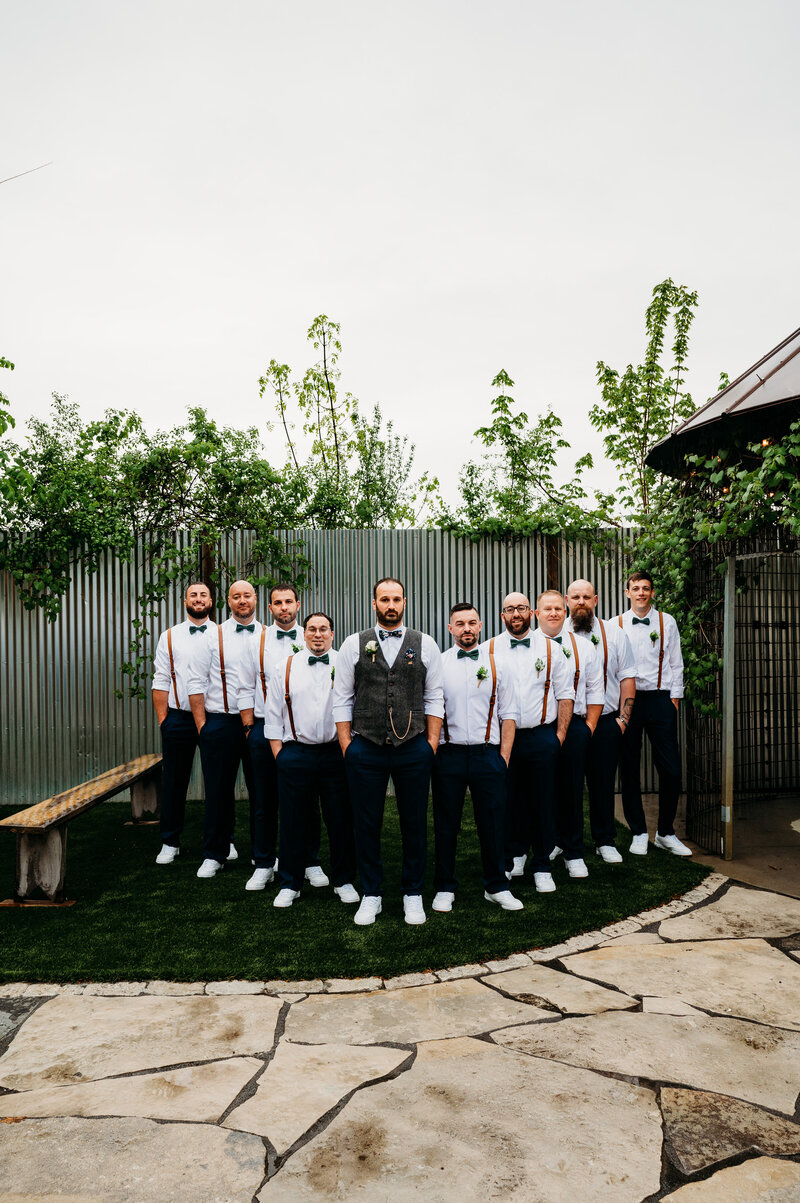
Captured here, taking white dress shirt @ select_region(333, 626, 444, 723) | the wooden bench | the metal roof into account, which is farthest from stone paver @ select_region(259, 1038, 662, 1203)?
the metal roof

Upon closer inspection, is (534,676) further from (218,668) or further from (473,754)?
(218,668)

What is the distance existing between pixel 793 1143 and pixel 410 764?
2.38 m

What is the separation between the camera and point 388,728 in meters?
4.21

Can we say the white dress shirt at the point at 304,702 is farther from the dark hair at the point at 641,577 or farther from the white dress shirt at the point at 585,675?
the dark hair at the point at 641,577

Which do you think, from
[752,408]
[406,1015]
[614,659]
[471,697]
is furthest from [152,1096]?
[752,408]

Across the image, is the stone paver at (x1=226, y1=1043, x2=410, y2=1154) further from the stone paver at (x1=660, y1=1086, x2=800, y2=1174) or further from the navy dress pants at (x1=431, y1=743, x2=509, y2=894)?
the navy dress pants at (x1=431, y1=743, x2=509, y2=894)

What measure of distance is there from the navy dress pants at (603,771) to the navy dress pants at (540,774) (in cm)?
72

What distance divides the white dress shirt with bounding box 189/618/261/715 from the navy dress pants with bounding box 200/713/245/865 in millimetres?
108

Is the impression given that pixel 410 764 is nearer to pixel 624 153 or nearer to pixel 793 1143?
pixel 793 1143

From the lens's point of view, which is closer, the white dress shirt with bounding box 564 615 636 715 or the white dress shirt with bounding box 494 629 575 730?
the white dress shirt with bounding box 494 629 575 730

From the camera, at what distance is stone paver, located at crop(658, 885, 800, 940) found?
4.11m

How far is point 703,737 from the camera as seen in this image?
19.4 feet

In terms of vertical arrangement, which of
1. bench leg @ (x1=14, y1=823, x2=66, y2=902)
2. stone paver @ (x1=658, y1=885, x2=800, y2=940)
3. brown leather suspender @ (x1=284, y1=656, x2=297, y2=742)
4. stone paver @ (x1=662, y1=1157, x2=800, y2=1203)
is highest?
brown leather suspender @ (x1=284, y1=656, x2=297, y2=742)

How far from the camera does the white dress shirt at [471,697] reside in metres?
4.36
